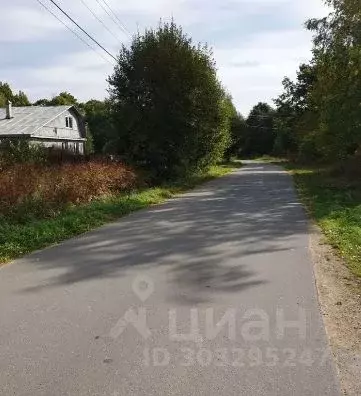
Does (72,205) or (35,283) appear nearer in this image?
(35,283)

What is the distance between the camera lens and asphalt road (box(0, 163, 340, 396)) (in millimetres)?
3947

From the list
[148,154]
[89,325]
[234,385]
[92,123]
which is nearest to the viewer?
[234,385]

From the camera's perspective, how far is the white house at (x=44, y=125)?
38469 mm

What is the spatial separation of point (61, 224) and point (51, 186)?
2657 mm

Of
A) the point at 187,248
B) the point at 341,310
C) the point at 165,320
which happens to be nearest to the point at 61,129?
the point at 187,248

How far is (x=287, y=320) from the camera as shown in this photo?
5.24 meters

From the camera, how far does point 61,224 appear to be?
11.0m

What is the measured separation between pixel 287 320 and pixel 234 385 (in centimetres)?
156

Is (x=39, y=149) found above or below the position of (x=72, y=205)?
above

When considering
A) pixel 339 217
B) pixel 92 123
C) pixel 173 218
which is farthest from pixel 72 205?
pixel 92 123

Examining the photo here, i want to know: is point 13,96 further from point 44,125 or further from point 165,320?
point 165,320

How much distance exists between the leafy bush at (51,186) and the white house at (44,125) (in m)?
20.2

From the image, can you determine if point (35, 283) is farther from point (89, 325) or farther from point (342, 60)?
point (342, 60)

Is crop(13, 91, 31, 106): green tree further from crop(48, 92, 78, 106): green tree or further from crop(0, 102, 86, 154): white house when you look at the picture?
crop(0, 102, 86, 154): white house
